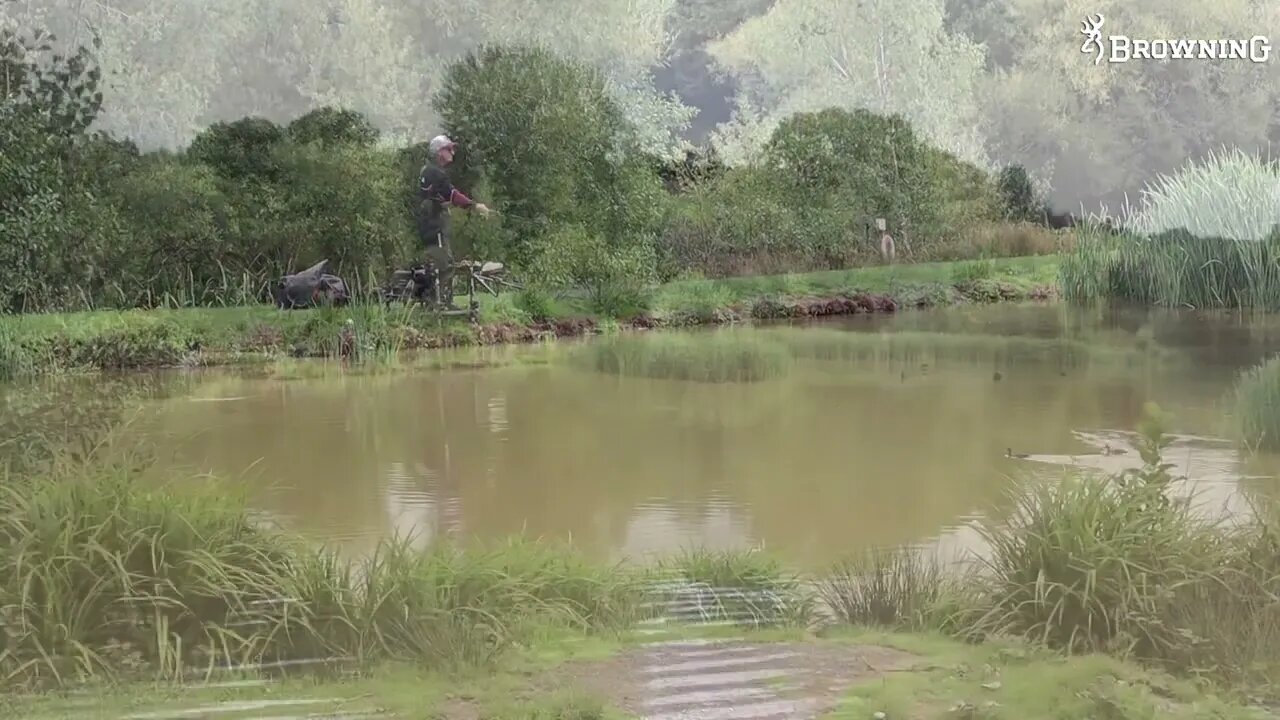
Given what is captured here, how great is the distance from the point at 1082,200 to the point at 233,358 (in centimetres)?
280

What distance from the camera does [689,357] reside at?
177 inches

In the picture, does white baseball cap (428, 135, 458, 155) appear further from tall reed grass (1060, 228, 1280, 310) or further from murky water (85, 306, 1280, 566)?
tall reed grass (1060, 228, 1280, 310)

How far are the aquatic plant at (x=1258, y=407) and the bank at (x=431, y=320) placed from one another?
93 cm

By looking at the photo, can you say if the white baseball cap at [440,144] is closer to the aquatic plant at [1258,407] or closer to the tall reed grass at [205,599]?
the tall reed grass at [205,599]

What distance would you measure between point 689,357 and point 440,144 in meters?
1.26

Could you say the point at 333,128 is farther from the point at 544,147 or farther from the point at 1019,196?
the point at 1019,196

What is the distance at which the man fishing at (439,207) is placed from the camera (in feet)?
14.8

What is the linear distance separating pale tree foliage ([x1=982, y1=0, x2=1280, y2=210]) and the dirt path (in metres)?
2.37

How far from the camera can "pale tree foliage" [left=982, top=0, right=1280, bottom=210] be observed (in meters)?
3.84

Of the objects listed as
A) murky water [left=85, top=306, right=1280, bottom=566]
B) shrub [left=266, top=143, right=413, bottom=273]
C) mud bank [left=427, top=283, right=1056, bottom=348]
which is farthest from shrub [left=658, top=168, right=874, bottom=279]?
shrub [left=266, top=143, right=413, bottom=273]

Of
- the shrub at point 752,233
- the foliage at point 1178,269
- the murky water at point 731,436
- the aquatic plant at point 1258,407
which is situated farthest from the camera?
the shrub at point 752,233

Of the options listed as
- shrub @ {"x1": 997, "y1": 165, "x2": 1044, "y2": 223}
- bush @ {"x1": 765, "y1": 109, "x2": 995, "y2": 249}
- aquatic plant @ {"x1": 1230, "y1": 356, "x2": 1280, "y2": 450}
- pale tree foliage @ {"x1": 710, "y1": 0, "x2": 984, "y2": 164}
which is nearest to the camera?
aquatic plant @ {"x1": 1230, "y1": 356, "x2": 1280, "y2": 450}

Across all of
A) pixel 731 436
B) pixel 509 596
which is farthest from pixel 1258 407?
pixel 509 596

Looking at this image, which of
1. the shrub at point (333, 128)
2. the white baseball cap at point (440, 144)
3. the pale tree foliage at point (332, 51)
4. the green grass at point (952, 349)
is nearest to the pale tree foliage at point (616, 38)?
the pale tree foliage at point (332, 51)
